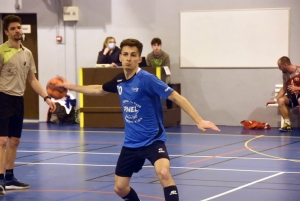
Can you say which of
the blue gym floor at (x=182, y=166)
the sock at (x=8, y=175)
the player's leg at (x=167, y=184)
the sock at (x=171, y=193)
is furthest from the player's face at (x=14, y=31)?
the sock at (x=171, y=193)

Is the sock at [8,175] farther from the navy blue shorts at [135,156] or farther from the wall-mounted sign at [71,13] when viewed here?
the wall-mounted sign at [71,13]

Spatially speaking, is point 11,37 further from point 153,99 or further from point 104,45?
point 104,45

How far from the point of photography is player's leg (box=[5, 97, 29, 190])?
7152mm

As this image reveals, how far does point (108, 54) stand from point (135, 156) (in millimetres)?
9541

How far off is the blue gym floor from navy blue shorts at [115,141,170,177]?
1281 mm

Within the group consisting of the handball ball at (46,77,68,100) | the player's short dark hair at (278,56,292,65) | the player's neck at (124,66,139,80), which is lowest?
the handball ball at (46,77,68,100)

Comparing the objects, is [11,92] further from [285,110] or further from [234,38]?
[234,38]

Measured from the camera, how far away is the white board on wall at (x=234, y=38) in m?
14.4

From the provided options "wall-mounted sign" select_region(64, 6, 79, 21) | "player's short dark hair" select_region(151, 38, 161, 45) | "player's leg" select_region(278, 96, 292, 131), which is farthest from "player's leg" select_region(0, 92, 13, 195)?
"wall-mounted sign" select_region(64, 6, 79, 21)

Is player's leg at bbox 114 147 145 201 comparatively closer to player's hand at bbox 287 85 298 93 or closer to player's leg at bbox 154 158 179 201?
player's leg at bbox 154 158 179 201

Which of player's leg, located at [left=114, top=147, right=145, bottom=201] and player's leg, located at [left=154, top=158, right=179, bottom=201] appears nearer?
player's leg, located at [left=154, top=158, right=179, bottom=201]

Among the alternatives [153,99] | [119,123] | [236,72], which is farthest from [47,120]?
[153,99]

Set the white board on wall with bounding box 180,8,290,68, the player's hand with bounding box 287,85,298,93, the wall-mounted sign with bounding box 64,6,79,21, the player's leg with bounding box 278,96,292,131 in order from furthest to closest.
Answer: the wall-mounted sign with bounding box 64,6,79,21
the white board on wall with bounding box 180,8,290,68
the player's leg with bounding box 278,96,292,131
the player's hand with bounding box 287,85,298,93

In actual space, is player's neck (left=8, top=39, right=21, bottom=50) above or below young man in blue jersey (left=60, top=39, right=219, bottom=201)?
above
